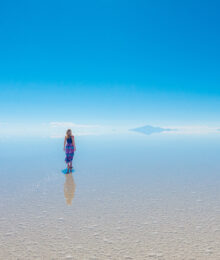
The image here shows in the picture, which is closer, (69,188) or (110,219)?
(110,219)

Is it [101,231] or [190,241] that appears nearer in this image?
[190,241]

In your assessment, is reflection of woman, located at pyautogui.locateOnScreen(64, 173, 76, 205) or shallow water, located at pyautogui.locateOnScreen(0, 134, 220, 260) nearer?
shallow water, located at pyautogui.locateOnScreen(0, 134, 220, 260)

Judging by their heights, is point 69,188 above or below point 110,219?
above

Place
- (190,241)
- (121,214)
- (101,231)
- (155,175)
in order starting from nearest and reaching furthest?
(190,241)
(101,231)
(121,214)
(155,175)

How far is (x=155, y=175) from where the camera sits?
42.8 feet

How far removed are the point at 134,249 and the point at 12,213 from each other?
13.6ft

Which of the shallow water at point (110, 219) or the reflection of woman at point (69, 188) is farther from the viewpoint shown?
the reflection of woman at point (69, 188)

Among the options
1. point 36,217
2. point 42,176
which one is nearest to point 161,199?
point 36,217

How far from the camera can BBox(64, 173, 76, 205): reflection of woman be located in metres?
8.77

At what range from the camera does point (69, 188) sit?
10328 mm

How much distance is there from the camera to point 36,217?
6.80 meters

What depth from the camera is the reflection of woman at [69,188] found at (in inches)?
345

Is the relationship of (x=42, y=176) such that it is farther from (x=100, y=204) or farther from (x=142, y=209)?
(x=142, y=209)

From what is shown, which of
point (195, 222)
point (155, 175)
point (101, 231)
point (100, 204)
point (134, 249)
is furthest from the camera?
point (155, 175)
